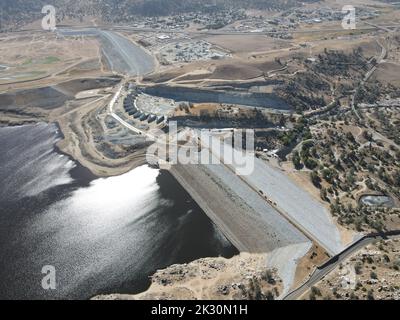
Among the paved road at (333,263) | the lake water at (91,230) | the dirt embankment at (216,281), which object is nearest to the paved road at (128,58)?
the lake water at (91,230)

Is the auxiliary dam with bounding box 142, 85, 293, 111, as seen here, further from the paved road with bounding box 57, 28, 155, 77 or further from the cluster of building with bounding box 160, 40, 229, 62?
the cluster of building with bounding box 160, 40, 229, 62

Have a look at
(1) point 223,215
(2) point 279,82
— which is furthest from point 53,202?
(2) point 279,82

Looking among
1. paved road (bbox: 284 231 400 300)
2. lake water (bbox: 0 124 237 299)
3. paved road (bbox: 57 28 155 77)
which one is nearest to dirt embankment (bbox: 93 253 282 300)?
lake water (bbox: 0 124 237 299)

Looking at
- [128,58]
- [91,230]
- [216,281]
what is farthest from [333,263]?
[128,58]

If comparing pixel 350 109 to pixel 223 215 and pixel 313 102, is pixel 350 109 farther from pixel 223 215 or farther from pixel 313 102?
pixel 223 215

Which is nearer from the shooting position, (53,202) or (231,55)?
(53,202)

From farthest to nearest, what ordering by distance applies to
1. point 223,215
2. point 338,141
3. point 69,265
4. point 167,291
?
point 338,141 → point 223,215 → point 69,265 → point 167,291

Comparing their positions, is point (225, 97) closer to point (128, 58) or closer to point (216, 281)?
point (128, 58)

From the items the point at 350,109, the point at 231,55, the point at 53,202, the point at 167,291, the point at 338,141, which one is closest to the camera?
the point at 167,291
